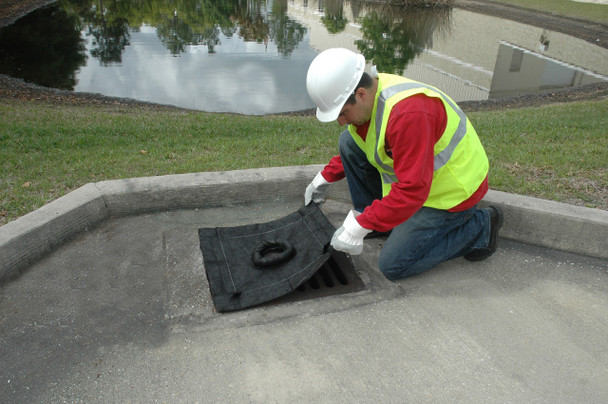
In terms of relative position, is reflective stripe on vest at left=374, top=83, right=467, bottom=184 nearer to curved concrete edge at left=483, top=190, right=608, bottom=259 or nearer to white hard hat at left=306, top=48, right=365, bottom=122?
white hard hat at left=306, top=48, right=365, bottom=122

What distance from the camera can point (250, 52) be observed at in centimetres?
1395

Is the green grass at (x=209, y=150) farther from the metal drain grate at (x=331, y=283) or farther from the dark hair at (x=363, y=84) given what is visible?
the dark hair at (x=363, y=84)

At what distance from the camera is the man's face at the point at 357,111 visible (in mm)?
2418

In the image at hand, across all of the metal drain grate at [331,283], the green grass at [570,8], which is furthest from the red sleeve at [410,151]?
the green grass at [570,8]

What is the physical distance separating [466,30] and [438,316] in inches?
747

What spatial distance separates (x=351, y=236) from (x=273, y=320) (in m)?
0.60

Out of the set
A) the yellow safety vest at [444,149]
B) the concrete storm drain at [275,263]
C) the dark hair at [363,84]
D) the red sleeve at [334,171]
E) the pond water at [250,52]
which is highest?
the dark hair at [363,84]

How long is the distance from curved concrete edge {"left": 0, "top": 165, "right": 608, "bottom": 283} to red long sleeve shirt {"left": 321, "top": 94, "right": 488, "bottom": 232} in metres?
0.91

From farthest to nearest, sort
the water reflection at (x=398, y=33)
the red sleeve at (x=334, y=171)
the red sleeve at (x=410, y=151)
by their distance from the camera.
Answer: the water reflection at (x=398, y=33) → the red sleeve at (x=334, y=171) → the red sleeve at (x=410, y=151)

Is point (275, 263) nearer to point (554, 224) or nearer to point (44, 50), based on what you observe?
point (554, 224)

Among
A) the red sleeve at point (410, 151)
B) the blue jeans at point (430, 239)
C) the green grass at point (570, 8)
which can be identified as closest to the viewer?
the red sleeve at point (410, 151)

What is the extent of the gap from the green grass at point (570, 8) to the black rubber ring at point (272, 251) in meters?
21.7

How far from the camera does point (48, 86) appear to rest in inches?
408

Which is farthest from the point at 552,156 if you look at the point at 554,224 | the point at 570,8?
the point at 570,8
